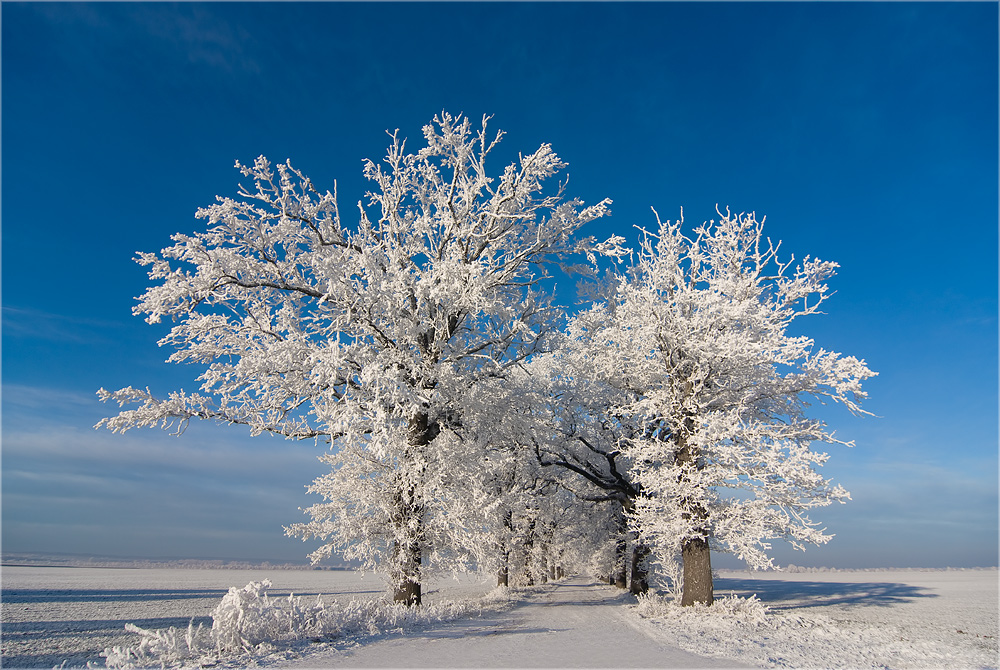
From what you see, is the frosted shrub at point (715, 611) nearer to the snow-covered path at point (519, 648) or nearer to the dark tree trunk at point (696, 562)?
the dark tree trunk at point (696, 562)

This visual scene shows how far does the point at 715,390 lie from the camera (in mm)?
15766

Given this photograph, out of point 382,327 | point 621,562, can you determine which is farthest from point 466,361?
point 621,562

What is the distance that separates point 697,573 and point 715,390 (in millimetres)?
5474

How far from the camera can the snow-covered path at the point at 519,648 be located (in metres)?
6.88

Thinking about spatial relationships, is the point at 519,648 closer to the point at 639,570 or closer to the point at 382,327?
the point at 382,327

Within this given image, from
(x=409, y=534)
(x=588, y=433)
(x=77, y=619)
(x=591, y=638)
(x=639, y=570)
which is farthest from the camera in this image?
(x=639, y=570)

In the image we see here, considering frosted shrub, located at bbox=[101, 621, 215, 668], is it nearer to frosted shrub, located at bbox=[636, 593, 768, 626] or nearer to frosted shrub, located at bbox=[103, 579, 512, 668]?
frosted shrub, located at bbox=[103, 579, 512, 668]

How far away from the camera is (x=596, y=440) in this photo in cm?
1916

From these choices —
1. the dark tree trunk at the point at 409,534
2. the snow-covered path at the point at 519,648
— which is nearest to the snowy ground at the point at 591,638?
the snow-covered path at the point at 519,648

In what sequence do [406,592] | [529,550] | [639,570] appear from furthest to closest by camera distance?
[529,550]
[639,570]
[406,592]

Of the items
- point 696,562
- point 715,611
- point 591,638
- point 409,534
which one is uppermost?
point 409,534

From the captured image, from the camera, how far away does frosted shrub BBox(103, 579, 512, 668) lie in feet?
20.9

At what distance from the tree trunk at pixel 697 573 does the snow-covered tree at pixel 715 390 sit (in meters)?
0.03

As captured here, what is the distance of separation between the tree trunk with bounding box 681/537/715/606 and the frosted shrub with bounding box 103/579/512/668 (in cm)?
840
